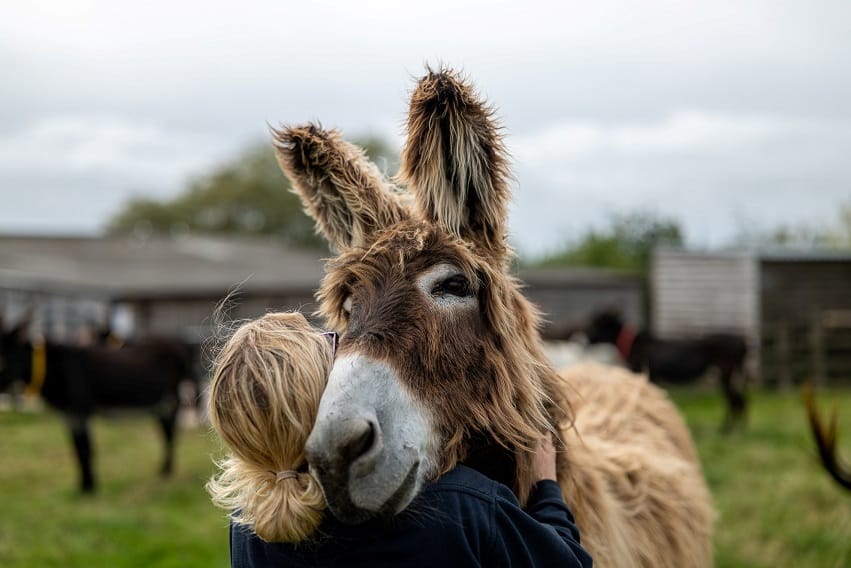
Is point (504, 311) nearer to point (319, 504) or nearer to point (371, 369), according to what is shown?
point (371, 369)

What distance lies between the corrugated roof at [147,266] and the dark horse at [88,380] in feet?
29.9

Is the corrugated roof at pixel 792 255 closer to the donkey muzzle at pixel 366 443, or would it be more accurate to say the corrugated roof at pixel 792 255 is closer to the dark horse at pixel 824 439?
the dark horse at pixel 824 439

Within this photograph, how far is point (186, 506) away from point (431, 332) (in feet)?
23.1

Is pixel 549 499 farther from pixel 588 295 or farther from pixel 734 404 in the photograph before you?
pixel 588 295

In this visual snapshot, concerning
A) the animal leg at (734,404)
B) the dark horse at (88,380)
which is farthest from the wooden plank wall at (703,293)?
the dark horse at (88,380)

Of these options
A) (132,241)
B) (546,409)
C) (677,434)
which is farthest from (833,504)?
(132,241)

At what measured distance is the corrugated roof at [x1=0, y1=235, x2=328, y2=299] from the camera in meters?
19.6

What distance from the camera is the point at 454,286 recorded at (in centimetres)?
221

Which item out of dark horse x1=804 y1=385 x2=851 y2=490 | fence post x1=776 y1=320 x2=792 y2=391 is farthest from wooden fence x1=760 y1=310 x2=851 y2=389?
dark horse x1=804 y1=385 x2=851 y2=490

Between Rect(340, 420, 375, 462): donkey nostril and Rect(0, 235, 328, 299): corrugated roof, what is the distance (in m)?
18.8

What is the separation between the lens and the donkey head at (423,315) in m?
1.84

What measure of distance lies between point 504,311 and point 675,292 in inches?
745

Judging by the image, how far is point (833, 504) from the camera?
6.76 m

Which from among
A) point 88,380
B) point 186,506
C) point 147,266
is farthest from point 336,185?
point 147,266
